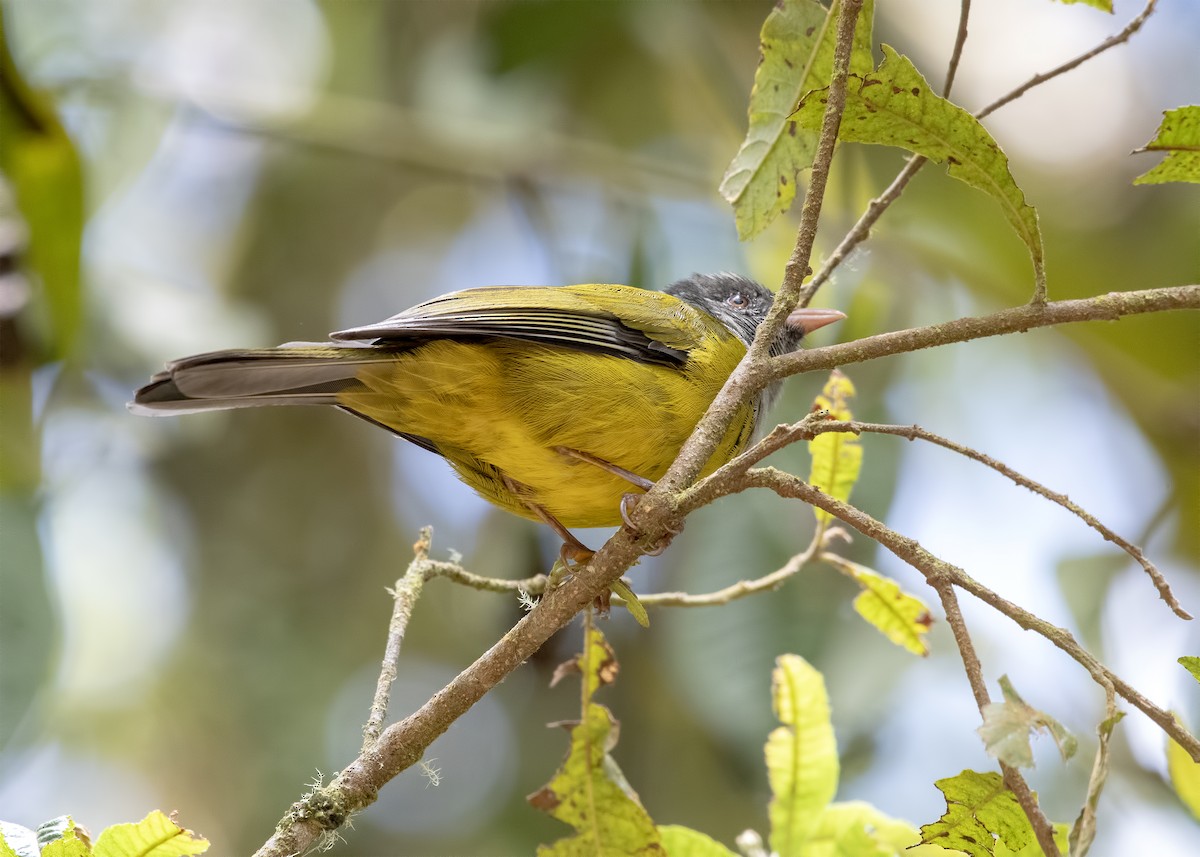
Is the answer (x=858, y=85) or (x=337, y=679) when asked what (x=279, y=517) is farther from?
(x=858, y=85)

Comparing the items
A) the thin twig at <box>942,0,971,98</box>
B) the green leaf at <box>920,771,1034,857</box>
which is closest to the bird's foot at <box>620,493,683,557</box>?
the green leaf at <box>920,771,1034,857</box>

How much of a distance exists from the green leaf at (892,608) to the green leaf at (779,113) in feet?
2.67

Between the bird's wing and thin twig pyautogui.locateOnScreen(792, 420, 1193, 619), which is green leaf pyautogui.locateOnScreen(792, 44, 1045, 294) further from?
the bird's wing

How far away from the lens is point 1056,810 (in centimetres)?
407

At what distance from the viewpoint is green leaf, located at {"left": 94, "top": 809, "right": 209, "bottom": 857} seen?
169 cm

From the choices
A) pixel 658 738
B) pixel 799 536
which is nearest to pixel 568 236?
pixel 799 536

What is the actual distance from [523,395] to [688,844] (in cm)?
116

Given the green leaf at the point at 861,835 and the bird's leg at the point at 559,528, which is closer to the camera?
the green leaf at the point at 861,835

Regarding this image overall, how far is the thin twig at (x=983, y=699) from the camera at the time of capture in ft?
5.10

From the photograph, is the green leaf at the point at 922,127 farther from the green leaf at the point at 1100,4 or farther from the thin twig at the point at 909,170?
the green leaf at the point at 1100,4

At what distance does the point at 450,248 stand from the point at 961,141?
5039 millimetres

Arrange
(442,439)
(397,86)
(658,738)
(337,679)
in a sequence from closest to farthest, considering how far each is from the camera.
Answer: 1. (442,439)
2. (658,738)
3. (337,679)
4. (397,86)

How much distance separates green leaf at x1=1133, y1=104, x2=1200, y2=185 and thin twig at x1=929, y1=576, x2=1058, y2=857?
71 centimetres

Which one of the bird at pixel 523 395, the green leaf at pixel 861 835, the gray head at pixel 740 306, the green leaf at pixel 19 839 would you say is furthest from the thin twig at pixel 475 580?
the gray head at pixel 740 306
